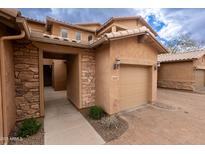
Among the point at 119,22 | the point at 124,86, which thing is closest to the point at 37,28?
the point at 119,22

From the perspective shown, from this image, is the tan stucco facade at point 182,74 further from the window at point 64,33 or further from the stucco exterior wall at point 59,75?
the window at point 64,33

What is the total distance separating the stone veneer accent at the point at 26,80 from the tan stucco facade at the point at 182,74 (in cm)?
1308

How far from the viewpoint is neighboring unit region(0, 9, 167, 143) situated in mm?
4039

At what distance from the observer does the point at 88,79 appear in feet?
20.4

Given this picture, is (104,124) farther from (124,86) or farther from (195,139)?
(195,139)

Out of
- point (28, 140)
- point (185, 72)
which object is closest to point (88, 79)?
point (28, 140)

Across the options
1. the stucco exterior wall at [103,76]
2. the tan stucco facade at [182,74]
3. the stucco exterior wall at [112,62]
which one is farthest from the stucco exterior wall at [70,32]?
the tan stucco facade at [182,74]

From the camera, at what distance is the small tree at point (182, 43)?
24039mm

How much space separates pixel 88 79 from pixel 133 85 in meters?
2.48

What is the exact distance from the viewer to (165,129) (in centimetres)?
411

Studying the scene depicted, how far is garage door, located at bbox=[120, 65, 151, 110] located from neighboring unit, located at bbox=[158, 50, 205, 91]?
280 inches
